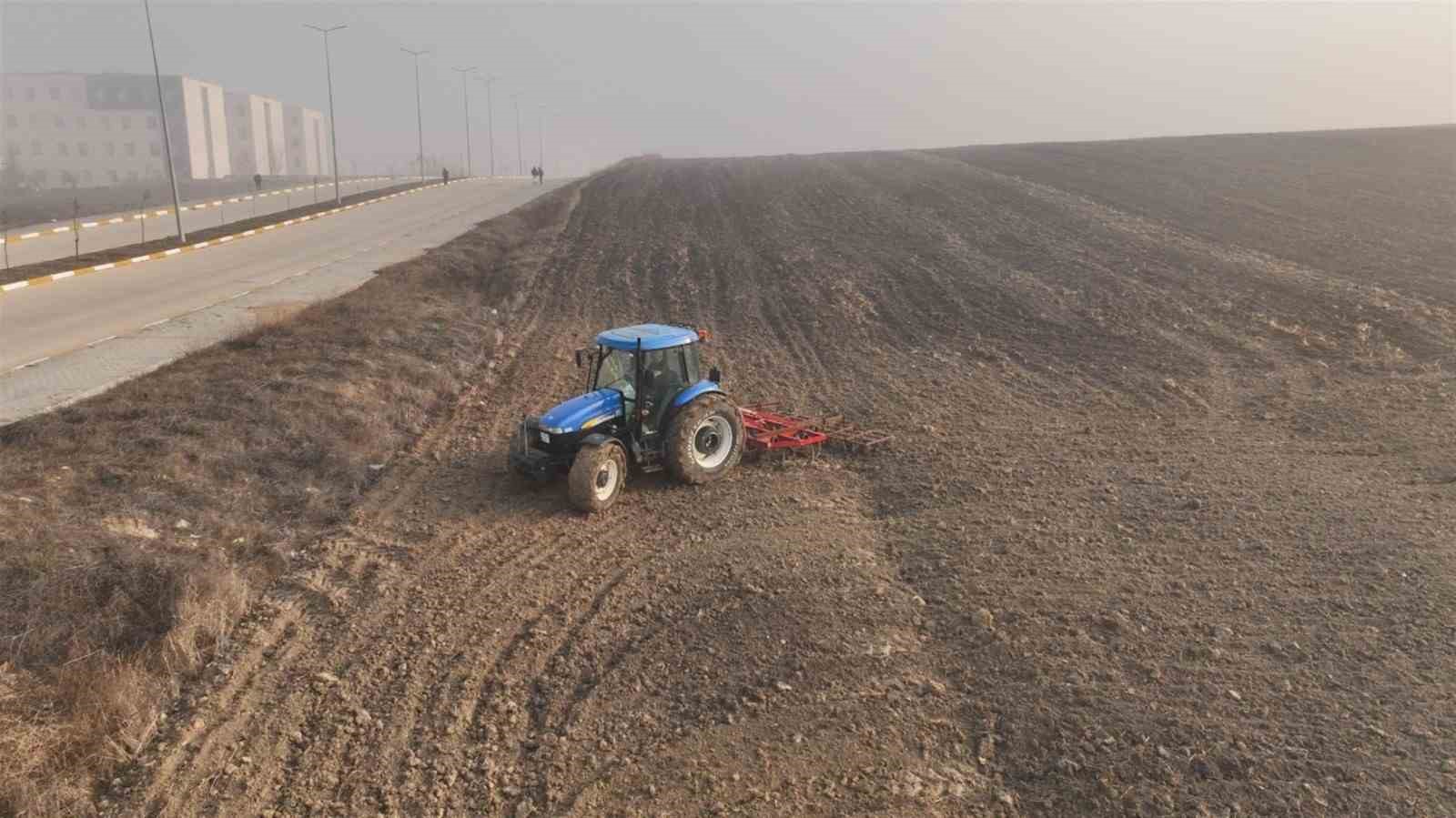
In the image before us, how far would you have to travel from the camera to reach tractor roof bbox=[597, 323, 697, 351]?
9328mm

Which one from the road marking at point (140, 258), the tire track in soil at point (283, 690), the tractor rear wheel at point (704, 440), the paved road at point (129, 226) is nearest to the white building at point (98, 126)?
the paved road at point (129, 226)

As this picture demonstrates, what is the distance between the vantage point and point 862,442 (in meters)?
11.0

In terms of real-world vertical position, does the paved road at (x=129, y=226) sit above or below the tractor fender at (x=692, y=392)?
above

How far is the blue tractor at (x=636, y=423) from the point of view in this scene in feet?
29.7

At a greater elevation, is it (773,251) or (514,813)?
(773,251)

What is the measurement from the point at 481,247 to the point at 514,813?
74.1 feet

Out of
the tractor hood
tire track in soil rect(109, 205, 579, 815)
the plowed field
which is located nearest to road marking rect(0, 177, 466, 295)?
the plowed field

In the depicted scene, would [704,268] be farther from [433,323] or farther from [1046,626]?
[1046,626]

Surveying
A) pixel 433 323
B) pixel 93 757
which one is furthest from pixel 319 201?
pixel 93 757

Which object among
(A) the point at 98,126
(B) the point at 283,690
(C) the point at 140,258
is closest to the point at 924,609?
(B) the point at 283,690

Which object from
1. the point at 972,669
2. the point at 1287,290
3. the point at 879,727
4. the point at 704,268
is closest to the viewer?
the point at 879,727

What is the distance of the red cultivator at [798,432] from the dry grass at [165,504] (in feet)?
14.7

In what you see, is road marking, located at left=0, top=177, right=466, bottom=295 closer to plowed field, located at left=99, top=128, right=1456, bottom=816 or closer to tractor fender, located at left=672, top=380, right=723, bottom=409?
plowed field, located at left=99, top=128, right=1456, bottom=816

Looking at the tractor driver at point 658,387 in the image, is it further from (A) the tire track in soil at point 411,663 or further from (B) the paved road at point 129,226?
Result: (B) the paved road at point 129,226
